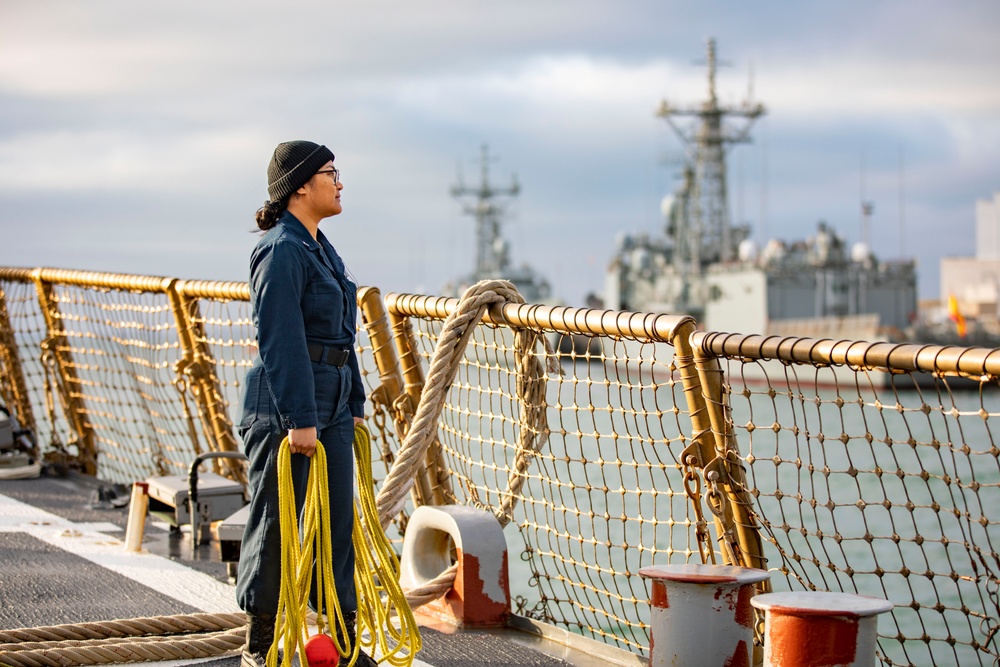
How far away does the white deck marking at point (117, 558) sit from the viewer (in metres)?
4.37

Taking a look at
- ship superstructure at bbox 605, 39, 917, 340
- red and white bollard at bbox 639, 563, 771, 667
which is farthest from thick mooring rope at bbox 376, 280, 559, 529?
ship superstructure at bbox 605, 39, 917, 340

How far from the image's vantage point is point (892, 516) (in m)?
5.80

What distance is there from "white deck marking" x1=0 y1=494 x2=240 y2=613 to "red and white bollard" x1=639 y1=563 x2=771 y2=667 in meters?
1.83

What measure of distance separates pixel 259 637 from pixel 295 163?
1.32m

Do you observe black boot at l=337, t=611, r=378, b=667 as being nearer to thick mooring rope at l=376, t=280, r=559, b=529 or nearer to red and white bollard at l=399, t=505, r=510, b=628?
red and white bollard at l=399, t=505, r=510, b=628


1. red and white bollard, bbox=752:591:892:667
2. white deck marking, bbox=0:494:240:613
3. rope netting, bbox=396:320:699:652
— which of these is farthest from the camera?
white deck marking, bbox=0:494:240:613

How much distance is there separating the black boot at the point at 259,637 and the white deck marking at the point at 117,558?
38.0 inches

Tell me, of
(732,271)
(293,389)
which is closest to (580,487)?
(293,389)

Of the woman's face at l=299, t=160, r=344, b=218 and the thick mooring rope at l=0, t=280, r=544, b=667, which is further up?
the woman's face at l=299, t=160, r=344, b=218

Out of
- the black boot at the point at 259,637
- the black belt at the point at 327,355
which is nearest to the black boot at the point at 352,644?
the black boot at the point at 259,637

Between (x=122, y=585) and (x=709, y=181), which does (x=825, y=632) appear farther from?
(x=709, y=181)

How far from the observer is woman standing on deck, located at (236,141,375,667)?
3016 mm

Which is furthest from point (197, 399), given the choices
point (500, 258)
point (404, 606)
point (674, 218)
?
point (500, 258)

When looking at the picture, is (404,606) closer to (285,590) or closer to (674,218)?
(285,590)
